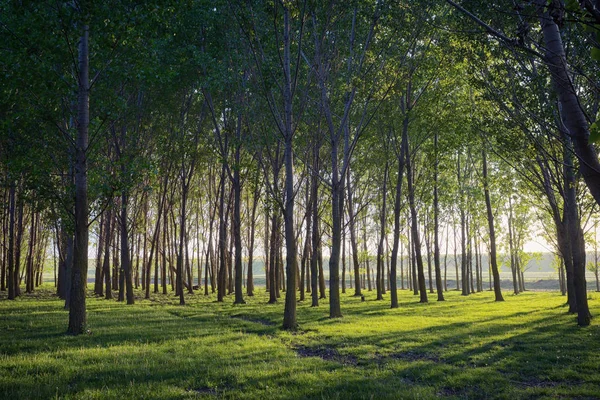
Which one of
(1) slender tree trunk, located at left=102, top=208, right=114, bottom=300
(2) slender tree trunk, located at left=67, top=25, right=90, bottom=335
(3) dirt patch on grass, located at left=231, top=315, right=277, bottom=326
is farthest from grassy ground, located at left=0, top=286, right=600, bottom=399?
(1) slender tree trunk, located at left=102, top=208, right=114, bottom=300

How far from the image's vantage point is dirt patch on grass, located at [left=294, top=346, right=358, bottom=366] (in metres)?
11.2

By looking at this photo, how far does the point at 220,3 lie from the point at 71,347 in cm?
1718

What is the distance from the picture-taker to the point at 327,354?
12125mm

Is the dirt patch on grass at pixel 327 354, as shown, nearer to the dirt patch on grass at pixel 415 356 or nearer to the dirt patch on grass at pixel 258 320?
the dirt patch on grass at pixel 415 356

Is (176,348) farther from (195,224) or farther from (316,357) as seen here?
(195,224)

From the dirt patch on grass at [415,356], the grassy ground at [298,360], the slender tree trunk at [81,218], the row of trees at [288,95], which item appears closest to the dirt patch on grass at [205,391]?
the grassy ground at [298,360]

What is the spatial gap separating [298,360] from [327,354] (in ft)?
5.41

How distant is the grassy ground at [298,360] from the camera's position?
8008 mm

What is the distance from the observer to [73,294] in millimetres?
14422

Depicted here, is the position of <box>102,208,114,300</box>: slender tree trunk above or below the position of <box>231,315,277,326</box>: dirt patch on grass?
above

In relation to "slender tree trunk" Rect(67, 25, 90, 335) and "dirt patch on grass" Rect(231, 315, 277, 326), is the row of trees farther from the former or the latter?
"dirt patch on grass" Rect(231, 315, 277, 326)

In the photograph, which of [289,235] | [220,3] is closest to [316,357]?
[289,235]

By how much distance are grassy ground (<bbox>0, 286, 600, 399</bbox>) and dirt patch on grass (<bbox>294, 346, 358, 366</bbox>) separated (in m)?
0.03

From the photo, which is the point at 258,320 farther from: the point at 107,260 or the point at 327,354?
the point at 107,260
